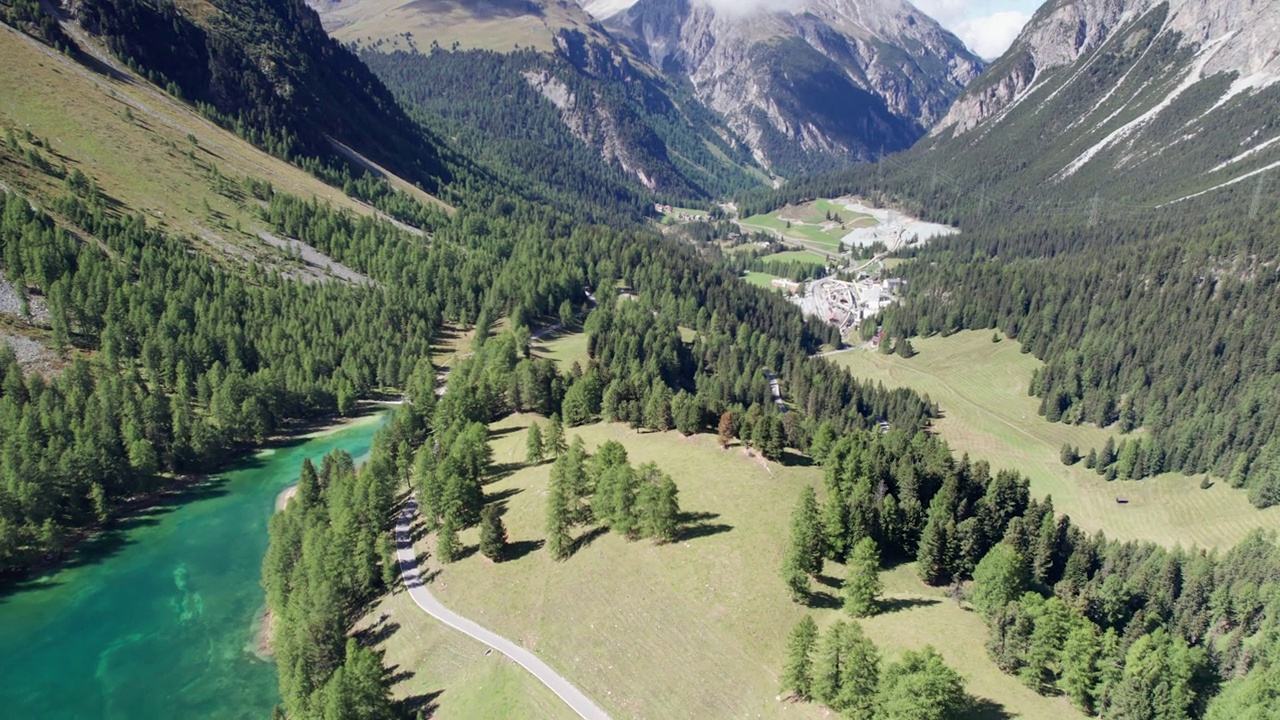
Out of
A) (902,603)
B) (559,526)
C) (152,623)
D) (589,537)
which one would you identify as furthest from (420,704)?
(152,623)

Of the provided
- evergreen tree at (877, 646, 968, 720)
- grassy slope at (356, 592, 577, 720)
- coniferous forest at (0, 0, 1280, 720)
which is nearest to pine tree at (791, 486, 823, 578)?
coniferous forest at (0, 0, 1280, 720)

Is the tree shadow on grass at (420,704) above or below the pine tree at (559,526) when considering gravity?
below

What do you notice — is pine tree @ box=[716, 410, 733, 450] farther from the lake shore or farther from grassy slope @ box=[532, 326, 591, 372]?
the lake shore

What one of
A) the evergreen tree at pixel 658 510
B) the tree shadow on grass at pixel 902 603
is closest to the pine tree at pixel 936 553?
the tree shadow on grass at pixel 902 603

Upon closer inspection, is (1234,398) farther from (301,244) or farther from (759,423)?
(301,244)

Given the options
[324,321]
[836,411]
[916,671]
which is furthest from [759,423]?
[324,321]

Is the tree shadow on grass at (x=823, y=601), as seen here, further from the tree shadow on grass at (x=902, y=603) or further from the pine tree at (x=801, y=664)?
the pine tree at (x=801, y=664)
